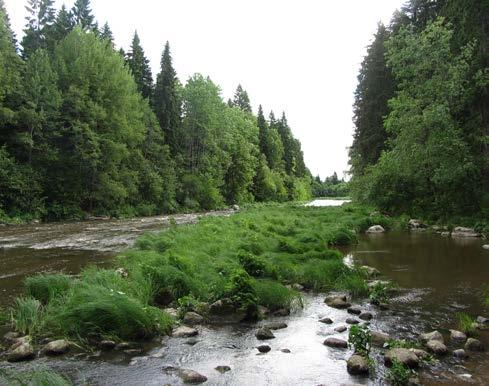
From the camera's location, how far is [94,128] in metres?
39.1

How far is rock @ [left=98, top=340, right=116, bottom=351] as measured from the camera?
23.7ft

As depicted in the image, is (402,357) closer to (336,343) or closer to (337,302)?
(336,343)

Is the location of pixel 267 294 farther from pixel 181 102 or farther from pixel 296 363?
pixel 181 102

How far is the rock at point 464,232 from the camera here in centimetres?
2306

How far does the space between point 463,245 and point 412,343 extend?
1453cm

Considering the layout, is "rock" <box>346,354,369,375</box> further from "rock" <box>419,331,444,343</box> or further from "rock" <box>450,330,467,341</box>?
"rock" <box>450,330,467,341</box>

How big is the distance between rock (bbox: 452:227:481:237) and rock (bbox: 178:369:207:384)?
21122 mm

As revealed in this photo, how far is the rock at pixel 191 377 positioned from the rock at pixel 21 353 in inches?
96.2

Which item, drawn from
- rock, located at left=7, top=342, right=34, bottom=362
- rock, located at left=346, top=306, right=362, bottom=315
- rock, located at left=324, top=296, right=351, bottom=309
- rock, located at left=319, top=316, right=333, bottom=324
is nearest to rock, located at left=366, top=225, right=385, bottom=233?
rock, located at left=324, top=296, right=351, bottom=309

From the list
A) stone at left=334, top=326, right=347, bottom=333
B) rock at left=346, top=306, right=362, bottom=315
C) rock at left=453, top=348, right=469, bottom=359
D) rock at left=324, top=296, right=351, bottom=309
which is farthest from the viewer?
rock at left=324, top=296, right=351, bottom=309

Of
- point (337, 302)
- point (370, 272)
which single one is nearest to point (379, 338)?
point (337, 302)

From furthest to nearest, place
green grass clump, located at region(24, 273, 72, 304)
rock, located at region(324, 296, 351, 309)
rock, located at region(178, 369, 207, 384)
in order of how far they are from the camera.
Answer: rock, located at region(324, 296, 351, 309)
green grass clump, located at region(24, 273, 72, 304)
rock, located at region(178, 369, 207, 384)

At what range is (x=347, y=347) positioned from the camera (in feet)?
24.3

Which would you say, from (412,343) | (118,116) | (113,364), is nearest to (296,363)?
(412,343)
